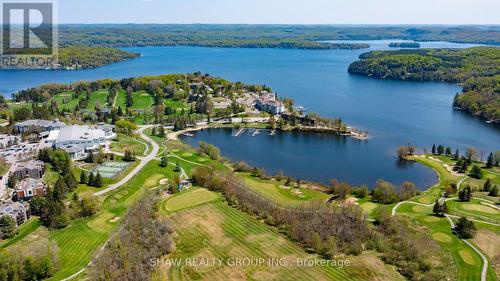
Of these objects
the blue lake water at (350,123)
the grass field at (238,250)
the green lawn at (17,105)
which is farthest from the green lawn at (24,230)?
the green lawn at (17,105)

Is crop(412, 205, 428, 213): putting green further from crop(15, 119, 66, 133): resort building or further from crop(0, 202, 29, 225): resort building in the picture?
crop(15, 119, 66, 133): resort building

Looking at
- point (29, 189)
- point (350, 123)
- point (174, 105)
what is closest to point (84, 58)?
point (174, 105)

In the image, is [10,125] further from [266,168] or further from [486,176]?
[486,176]

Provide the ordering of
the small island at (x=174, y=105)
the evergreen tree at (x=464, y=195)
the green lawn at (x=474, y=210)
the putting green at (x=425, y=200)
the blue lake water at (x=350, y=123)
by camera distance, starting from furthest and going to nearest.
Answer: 1. the small island at (x=174, y=105)
2. the blue lake water at (x=350, y=123)
3. the putting green at (x=425, y=200)
4. the evergreen tree at (x=464, y=195)
5. the green lawn at (x=474, y=210)

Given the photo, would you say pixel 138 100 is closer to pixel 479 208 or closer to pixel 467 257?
pixel 479 208

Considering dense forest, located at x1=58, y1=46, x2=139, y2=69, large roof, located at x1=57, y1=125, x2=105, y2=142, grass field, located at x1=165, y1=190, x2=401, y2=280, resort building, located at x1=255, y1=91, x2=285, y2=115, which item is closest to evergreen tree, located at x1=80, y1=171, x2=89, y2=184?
large roof, located at x1=57, y1=125, x2=105, y2=142

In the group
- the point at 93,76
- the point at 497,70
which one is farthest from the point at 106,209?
the point at 497,70

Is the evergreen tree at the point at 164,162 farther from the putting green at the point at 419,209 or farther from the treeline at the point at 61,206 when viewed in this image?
the putting green at the point at 419,209
